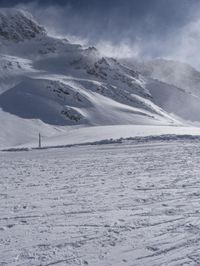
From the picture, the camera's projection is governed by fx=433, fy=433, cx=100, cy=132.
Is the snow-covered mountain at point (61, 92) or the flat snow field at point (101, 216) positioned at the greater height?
the snow-covered mountain at point (61, 92)

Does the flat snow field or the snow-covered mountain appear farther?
the snow-covered mountain

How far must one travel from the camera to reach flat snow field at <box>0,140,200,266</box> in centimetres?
751

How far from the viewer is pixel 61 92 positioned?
4247 inches

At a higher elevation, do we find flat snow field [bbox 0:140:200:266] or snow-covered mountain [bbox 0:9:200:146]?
snow-covered mountain [bbox 0:9:200:146]

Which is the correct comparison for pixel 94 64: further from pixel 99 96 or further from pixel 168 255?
pixel 168 255

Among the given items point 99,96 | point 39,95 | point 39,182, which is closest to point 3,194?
point 39,182

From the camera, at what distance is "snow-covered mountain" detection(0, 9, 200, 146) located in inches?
3393

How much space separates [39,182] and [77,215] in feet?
17.6

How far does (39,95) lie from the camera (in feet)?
341

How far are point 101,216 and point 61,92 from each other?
99.3 meters

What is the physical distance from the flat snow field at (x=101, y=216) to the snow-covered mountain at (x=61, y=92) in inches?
1825

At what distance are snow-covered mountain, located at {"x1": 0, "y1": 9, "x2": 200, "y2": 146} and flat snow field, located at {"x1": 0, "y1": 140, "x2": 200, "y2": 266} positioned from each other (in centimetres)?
4635

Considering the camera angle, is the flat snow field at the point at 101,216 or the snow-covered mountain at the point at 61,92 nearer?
the flat snow field at the point at 101,216

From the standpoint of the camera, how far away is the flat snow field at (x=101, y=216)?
751cm
